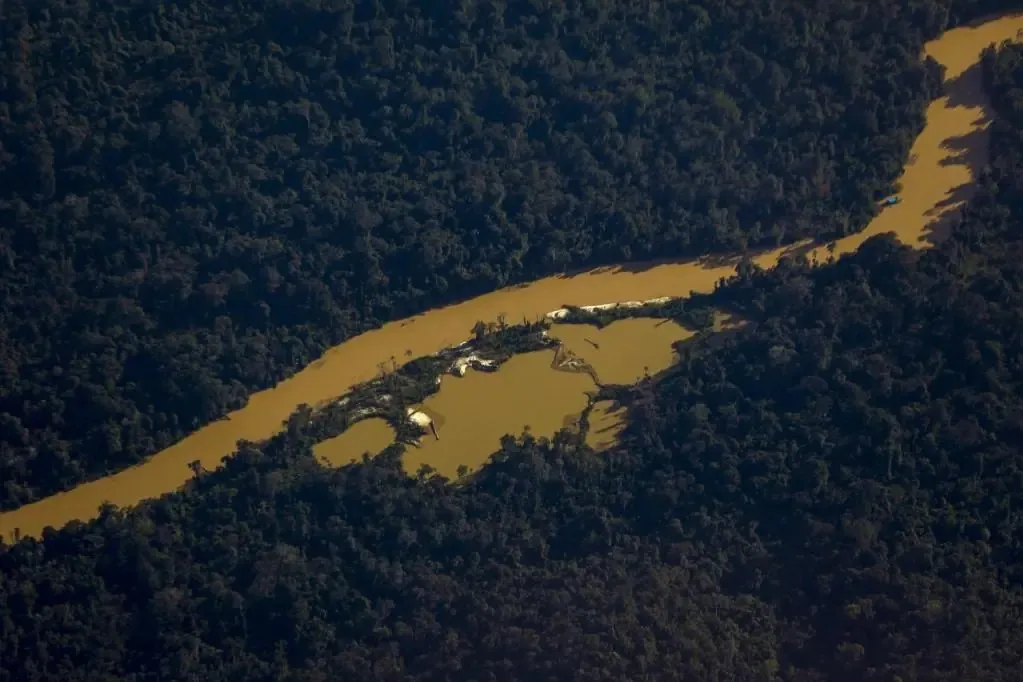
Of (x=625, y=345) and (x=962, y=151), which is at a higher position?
(x=962, y=151)

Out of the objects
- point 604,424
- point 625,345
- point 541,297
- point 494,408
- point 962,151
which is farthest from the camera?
point 962,151

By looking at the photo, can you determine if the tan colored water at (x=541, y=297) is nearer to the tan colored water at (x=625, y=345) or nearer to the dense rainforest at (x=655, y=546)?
the tan colored water at (x=625, y=345)

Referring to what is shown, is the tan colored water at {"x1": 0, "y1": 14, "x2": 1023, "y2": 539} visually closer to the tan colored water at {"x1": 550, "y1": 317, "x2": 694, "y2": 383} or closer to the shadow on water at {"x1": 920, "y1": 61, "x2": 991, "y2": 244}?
the shadow on water at {"x1": 920, "y1": 61, "x2": 991, "y2": 244}

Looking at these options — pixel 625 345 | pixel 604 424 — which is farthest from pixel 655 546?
pixel 625 345

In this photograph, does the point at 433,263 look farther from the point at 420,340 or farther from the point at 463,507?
the point at 463,507

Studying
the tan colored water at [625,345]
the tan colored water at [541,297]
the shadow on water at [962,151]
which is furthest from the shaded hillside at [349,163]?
the tan colored water at [625,345]

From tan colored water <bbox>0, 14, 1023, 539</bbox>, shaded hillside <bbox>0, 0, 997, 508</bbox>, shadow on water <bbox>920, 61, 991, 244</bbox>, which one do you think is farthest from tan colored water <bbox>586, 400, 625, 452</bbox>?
shadow on water <bbox>920, 61, 991, 244</bbox>

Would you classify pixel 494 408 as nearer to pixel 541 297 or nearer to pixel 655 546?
pixel 541 297

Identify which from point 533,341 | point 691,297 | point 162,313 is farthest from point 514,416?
point 162,313
